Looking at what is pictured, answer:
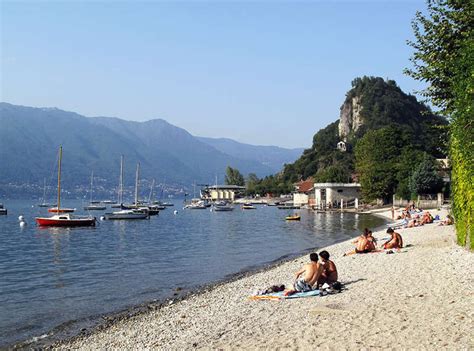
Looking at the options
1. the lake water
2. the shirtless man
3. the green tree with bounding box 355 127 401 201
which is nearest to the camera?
the shirtless man

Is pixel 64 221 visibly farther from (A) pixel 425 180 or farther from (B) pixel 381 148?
(B) pixel 381 148

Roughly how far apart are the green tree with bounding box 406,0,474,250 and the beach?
9.09 ft

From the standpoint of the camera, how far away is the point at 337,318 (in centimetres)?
1257

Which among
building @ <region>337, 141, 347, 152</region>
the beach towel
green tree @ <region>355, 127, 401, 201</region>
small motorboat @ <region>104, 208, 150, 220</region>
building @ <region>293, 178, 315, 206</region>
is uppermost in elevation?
building @ <region>337, 141, 347, 152</region>

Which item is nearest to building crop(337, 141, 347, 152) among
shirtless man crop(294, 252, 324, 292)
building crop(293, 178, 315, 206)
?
building crop(293, 178, 315, 206)

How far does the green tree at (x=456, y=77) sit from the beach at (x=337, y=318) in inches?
109

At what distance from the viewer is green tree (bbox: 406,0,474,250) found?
693 inches

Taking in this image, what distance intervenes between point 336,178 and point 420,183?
174ft

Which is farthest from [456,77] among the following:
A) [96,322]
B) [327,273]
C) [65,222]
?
[65,222]

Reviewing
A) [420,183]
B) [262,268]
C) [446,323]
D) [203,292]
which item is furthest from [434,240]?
[420,183]

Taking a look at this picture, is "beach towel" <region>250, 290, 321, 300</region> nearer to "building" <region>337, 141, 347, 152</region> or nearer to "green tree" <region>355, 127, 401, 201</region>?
"green tree" <region>355, 127, 401, 201</region>

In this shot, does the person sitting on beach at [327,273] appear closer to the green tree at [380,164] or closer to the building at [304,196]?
the green tree at [380,164]

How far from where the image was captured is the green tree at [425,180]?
82125mm

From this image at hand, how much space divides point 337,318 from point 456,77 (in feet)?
33.2
